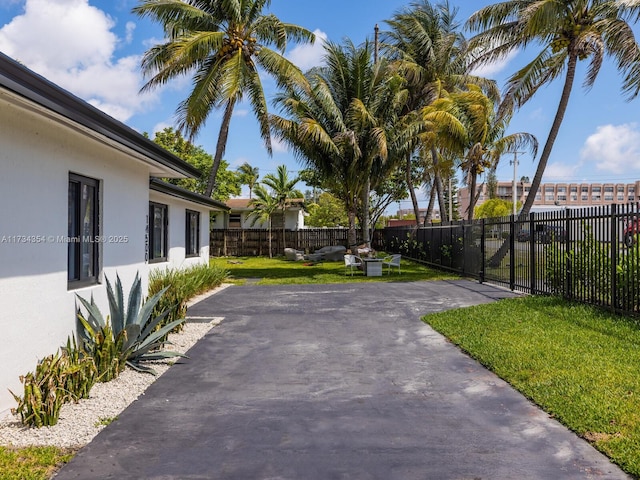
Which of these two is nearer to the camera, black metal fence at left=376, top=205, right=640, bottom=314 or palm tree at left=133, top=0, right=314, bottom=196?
black metal fence at left=376, top=205, right=640, bottom=314

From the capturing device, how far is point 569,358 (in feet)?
19.2

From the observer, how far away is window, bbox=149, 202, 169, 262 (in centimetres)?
1120

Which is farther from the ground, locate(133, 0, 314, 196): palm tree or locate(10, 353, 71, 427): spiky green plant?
locate(133, 0, 314, 196): palm tree

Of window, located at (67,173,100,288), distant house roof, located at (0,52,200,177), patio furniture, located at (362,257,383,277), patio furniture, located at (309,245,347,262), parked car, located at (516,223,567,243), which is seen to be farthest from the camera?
patio furniture, located at (309,245,347,262)

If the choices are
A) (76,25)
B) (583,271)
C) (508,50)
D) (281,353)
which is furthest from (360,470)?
(508,50)

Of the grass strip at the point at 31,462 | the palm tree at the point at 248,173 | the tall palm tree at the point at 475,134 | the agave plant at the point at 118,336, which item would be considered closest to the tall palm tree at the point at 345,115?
the tall palm tree at the point at 475,134

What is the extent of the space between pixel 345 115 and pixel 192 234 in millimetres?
7855

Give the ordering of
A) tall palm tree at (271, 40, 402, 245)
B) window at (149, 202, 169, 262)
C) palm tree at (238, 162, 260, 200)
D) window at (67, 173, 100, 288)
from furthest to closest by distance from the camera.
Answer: palm tree at (238, 162, 260, 200)
tall palm tree at (271, 40, 402, 245)
window at (149, 202, 169, 262)
window at (67, 173, 100, 288)

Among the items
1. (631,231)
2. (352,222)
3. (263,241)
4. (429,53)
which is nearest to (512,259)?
(631,231)

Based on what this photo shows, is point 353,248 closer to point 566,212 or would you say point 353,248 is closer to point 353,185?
point 353,185

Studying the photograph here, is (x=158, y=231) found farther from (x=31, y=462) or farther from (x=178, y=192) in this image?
(x=31, y=462)

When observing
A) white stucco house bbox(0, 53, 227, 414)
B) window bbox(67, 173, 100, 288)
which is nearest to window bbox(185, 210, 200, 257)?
white stucco house bbox(0, 53, 227, 414)

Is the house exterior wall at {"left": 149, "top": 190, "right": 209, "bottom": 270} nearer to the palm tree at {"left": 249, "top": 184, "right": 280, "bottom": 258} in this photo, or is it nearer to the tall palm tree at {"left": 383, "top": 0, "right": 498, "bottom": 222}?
the tall palm tree at {"left": 383, "top": 0, "right": 498, "bottom": 222}

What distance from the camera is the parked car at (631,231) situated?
25.7ft
